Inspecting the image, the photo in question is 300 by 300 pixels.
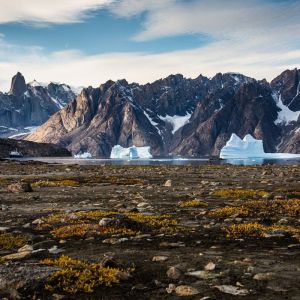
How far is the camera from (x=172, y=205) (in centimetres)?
2423

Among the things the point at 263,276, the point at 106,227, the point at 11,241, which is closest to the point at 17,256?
the point at 11,241

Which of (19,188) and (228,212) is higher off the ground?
(228,212)

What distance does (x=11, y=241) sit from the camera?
47.0 ft

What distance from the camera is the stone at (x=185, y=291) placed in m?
9.12

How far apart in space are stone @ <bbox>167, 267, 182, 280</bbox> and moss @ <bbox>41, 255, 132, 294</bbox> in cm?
89

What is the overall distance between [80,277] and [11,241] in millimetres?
5097

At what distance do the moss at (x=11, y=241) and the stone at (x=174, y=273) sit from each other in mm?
5340

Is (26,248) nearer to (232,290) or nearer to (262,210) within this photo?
(232,290)

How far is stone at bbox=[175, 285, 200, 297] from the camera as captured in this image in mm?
9125

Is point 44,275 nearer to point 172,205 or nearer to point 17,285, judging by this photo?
point 17,285

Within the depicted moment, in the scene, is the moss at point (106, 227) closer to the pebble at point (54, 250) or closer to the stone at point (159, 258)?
the pebble at point (54, 250)

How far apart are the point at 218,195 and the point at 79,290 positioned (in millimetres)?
20617

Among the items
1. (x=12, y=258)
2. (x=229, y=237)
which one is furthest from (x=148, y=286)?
(x=229, y=237)

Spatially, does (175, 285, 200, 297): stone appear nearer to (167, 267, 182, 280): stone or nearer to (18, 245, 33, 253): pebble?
(167, 267, 182, 280): stone
